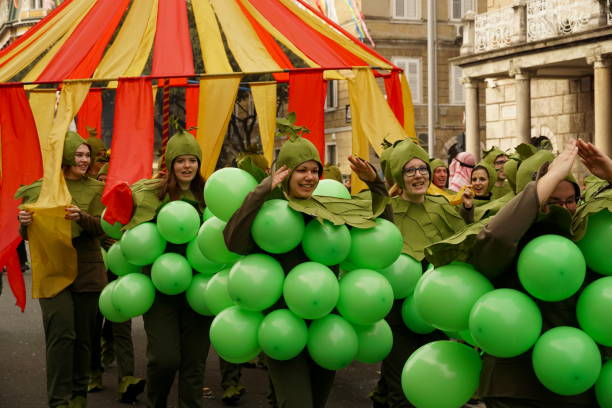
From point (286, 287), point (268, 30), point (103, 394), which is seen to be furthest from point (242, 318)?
point (268, 30)

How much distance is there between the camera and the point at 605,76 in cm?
2056

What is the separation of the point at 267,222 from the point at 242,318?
560 mm

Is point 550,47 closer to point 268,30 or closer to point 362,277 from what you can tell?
point 268,30

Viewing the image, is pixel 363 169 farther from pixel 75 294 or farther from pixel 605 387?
pixel 75 294

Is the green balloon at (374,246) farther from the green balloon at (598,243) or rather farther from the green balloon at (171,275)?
the green balloon at (598,243)

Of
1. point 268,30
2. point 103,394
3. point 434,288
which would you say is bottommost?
point 103,394

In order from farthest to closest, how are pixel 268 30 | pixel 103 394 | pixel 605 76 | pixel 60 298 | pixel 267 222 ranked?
pixel 605 76, pixel 268 30, pixel 103 394, pixel 60 298, pixel 267 222

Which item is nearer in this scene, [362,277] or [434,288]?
[434,288]

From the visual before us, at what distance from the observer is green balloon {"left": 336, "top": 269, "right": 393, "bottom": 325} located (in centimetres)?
488

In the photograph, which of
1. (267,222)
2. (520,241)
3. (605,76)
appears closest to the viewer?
(520,241)

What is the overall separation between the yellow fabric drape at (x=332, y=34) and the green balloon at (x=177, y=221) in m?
3.97

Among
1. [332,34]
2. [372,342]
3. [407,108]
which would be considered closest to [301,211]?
[372,342]

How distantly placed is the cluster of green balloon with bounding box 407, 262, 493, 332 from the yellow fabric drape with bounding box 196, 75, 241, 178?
18.1 feet

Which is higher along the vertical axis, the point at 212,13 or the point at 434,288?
the point at 212,13
